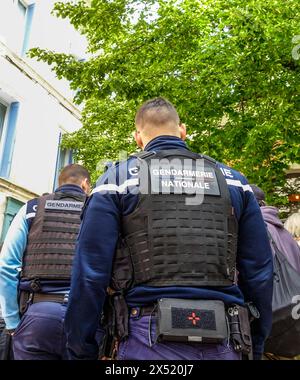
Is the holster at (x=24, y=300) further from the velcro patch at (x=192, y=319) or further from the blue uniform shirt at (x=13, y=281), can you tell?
the velcro patch at (x=192, y=319)

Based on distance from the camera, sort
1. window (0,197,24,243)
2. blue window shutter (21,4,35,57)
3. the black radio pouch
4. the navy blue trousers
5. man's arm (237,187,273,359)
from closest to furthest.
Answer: the black radio pouch, man's arm (237,187,273,359), the navy blue trousers, window (0,197,24,243), blue window shutter (21,4,35,57)

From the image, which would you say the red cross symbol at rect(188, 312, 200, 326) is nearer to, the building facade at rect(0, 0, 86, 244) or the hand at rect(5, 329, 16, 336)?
the hand at rect(5, 329, 16, 336)

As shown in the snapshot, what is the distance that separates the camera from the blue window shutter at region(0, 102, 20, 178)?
37.1 feet

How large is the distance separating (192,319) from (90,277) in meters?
0.50

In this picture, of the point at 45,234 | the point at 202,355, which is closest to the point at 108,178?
the point at 202,355

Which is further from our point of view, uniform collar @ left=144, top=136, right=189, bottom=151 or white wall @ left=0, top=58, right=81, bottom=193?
white wall @ left=0, top=58, right=81, bottom=193

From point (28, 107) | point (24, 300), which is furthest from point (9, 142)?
point (24, 300)

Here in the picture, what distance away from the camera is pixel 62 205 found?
352 centimetres

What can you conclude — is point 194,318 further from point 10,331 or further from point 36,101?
point 36,101

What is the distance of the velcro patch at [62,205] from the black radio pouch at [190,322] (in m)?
1.77

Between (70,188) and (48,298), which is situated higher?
(70,188)

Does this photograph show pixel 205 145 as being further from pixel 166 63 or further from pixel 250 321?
pixel 250 321

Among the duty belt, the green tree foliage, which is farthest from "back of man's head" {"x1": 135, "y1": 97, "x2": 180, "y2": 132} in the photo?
the green tree foliage

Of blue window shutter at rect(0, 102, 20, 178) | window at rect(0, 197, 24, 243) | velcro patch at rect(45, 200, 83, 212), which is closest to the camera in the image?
velcro patch at rect(45, 200, 83, 212)
